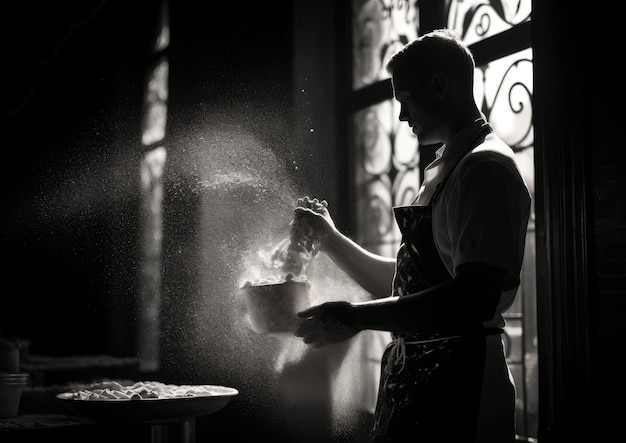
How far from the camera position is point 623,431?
229 centimetres

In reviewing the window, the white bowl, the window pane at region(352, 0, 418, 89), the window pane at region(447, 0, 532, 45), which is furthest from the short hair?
the window pane at region(352, 0, 418, 89)

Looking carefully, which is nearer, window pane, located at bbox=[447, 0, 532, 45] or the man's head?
the man's head

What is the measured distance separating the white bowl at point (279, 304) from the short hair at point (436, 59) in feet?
2.26

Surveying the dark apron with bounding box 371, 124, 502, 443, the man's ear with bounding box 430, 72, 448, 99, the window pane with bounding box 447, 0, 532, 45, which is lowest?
the dark apron with bounding box 371, 124, 502, 443

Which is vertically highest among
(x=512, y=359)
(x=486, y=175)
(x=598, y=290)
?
(x=486, y=175)

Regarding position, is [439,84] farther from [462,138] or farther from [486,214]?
[486,214]

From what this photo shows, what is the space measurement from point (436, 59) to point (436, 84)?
0.06 metres

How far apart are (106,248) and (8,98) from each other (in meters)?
1.31

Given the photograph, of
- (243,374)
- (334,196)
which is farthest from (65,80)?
(243,374)

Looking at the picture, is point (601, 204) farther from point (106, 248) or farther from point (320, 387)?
point (106, 248)

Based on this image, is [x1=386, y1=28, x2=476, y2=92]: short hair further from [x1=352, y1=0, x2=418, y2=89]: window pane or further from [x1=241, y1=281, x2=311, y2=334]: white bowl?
[x1=352, y1=0, x2=418, y2=89]: window pane

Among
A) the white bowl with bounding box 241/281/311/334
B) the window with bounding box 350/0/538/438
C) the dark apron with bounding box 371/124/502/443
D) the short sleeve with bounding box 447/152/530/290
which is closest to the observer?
the short sleeve with bounding box 447/152/530/290

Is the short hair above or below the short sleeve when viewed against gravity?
above

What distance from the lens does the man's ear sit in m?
1.90
